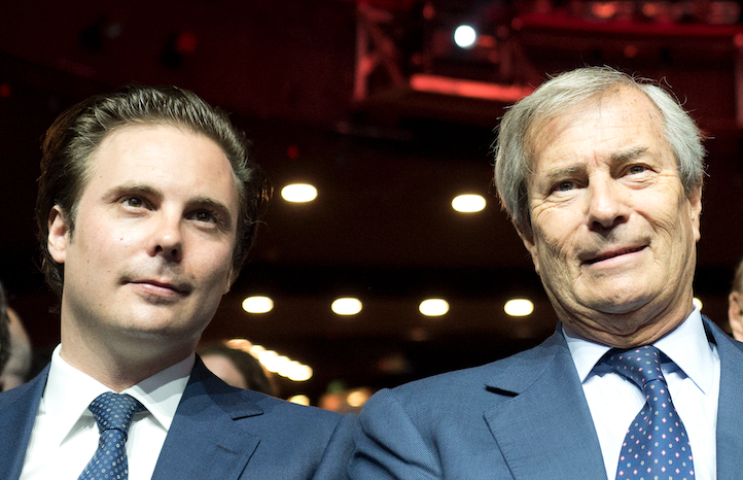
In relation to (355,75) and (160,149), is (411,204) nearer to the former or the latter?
(355,75)

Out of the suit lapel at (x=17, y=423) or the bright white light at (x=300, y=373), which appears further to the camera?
the bright white light at (x=300, y=373)

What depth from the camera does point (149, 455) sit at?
5.64ft

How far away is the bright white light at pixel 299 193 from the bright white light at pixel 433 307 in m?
0.64

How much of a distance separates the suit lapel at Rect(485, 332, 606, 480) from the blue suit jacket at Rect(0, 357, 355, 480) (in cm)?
40

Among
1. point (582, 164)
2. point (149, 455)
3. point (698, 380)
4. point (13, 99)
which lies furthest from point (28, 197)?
point (698, 380)

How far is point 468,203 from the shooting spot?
336 centimetres

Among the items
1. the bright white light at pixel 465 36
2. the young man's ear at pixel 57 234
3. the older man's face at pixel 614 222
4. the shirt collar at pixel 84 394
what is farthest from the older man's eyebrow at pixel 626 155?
the bright white light at pixel 465 36

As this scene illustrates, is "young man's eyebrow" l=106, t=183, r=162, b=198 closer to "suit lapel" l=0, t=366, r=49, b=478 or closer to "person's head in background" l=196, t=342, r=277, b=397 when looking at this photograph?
"suit lapel" l=0, t=366, r=49, b=478

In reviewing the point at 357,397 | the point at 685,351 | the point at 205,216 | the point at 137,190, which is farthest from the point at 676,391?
the point at 357,397

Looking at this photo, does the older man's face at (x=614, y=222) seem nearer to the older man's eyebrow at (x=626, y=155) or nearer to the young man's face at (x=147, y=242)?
the older man's eyebrow at (x=626, y=155)

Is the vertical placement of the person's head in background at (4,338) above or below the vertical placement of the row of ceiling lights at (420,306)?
below

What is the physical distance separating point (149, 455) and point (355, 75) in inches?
107

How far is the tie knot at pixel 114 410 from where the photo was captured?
1.69m

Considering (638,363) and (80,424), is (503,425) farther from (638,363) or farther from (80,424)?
(80,424)
